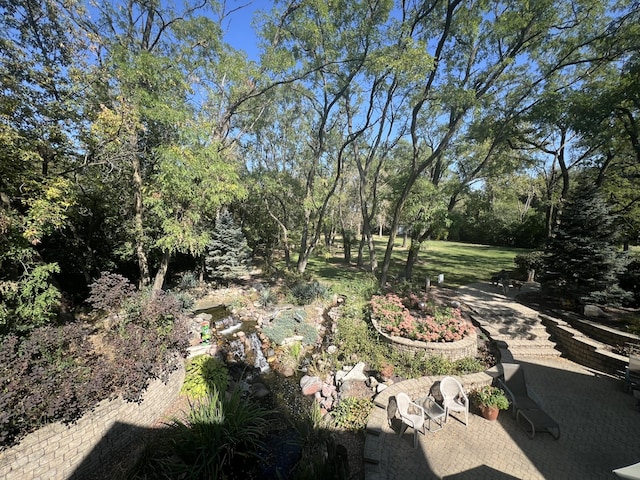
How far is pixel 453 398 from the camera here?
4.91 m

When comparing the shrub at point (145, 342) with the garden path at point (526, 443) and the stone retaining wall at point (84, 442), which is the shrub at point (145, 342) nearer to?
the stone retaining wall at point (84, 442)

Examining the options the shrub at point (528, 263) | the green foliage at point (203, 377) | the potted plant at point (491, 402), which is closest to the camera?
the potted plant at point (491, 402)

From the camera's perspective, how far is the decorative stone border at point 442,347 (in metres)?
6.44

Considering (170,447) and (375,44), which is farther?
(375,44)

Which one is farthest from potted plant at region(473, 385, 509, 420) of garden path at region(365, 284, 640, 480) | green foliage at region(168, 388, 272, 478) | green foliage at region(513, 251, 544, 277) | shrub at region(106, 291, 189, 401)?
green foliage at region(513, 251, 544, 277)

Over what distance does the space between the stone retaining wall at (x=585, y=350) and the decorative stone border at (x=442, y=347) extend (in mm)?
2684

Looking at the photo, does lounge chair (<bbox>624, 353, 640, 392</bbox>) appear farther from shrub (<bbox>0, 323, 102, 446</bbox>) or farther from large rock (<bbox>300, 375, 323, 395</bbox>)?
shrub (<bbox>0, 323, 102, 446</bbox>)

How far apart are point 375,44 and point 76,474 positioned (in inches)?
521

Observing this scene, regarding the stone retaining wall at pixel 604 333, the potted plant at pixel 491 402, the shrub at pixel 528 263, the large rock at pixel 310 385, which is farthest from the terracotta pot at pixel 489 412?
the shrub at pixel 528 263

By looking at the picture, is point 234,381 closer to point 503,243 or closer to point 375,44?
point 375,44

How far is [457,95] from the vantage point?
786cm

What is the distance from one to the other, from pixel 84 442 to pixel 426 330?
282 inches

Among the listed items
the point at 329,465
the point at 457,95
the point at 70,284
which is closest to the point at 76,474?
the point at 329,465

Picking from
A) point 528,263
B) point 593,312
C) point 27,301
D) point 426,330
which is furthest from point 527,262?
point 27,301
